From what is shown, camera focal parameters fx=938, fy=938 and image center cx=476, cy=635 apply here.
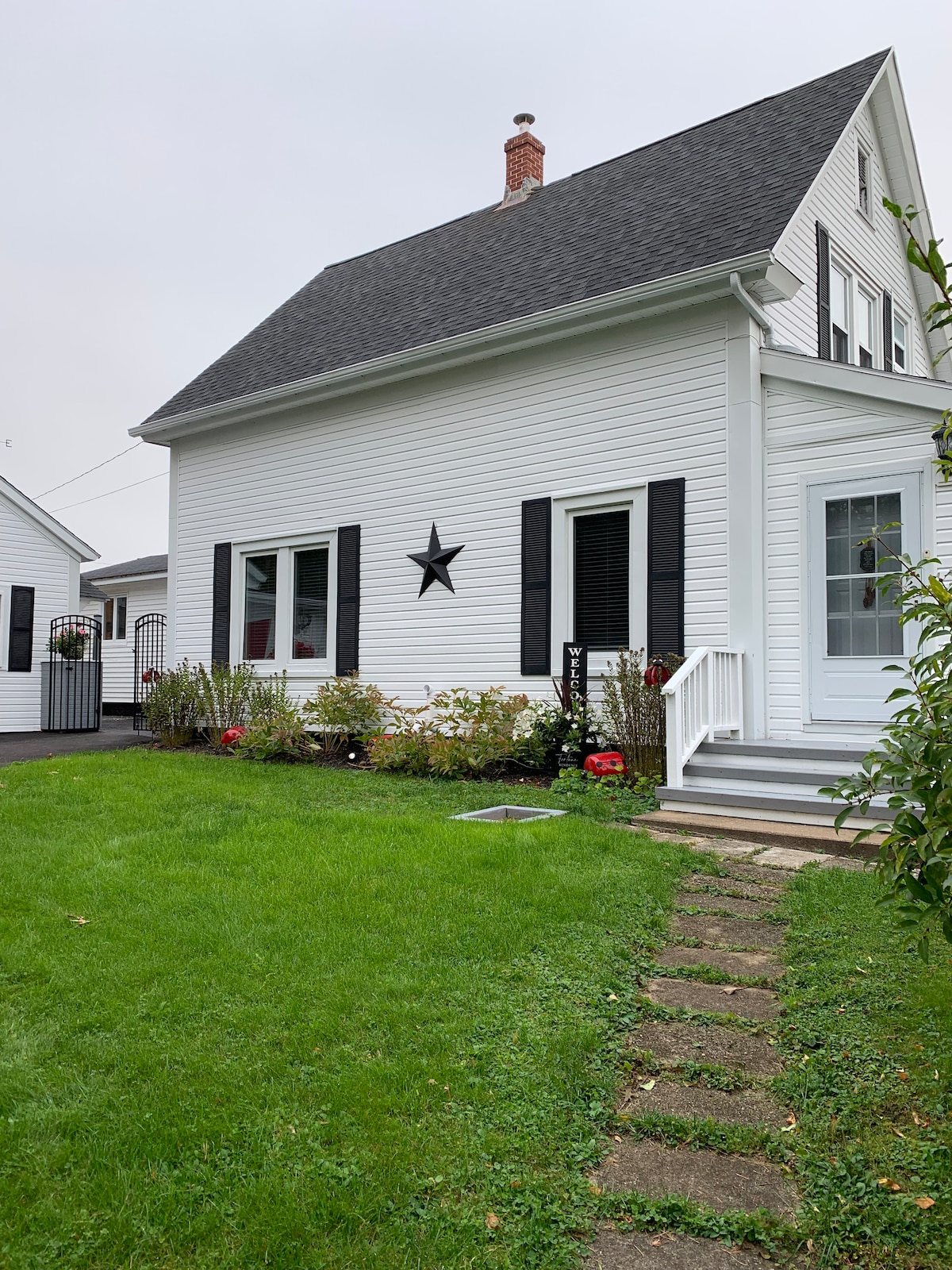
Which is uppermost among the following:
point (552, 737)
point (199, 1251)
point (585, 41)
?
point (585, 41)

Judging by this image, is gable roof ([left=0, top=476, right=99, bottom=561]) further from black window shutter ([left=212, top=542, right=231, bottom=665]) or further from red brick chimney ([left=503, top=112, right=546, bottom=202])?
red brick chimney ([left=503, top=112, right=546, bottom=202])

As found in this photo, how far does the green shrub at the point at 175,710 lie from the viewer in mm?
11633

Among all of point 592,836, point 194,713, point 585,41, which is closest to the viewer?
point 592,836

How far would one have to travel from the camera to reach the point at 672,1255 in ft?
6.56

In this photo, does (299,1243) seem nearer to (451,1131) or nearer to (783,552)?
(451,1131)

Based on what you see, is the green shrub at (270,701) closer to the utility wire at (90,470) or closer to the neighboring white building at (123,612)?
the neighboring white building at (123,612)

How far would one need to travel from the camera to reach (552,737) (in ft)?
28.1

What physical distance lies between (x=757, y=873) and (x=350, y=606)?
668cm

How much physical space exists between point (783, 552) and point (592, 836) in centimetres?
349

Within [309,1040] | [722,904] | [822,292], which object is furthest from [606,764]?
[822,292]

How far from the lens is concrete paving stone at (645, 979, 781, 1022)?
323 cm

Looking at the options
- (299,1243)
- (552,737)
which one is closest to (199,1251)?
(299,1243)

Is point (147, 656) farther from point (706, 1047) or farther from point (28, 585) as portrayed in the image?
point (706, 1047)

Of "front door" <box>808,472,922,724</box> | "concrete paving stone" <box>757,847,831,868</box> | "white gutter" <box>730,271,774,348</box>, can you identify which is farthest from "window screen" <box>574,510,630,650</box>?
"concrete paving stone" <box>757,847,831,868</box>
